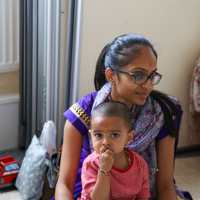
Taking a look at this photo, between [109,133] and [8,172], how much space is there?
1.16 meters

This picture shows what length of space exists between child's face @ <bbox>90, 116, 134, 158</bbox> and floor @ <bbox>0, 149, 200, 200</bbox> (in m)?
1.06

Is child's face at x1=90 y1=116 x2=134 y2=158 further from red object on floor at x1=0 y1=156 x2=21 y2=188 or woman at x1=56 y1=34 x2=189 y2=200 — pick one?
red object on floor at x1=0 y1=156 x2=21 y2=188

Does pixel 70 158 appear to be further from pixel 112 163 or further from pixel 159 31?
pixel 159 31

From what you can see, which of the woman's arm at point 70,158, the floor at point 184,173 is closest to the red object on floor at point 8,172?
the floor at point 184,173

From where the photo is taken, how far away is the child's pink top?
1.20 meters

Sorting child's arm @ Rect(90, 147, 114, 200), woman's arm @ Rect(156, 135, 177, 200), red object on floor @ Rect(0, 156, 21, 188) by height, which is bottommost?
red object on floor @ Rect(0, 156, 21, 188)

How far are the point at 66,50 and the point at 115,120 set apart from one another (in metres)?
0.95

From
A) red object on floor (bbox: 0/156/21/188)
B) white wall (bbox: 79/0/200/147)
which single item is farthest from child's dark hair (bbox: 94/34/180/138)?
red object on floor (bbox: 0/156/21/188)

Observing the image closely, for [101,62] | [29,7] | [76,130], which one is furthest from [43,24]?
[76,130]

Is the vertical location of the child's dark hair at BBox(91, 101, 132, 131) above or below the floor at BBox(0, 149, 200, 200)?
above

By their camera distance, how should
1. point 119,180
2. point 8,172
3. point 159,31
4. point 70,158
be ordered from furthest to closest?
point 159,31 → point 8,172 → point 70,158 → point 119,180

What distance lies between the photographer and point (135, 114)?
57.6 inches

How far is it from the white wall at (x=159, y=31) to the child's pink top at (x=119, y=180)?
0.96 metres

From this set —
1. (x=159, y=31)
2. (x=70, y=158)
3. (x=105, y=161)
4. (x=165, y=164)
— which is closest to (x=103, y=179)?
(x=105, y=161)
